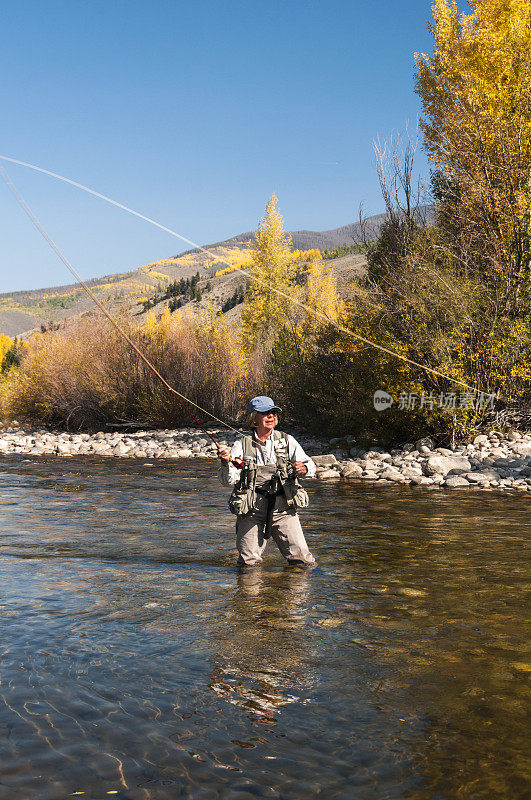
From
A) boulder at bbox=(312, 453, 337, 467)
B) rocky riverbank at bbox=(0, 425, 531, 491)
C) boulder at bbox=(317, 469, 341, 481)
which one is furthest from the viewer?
boulder at bbox=(312, 453, 337, 467)

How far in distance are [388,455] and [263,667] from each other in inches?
493

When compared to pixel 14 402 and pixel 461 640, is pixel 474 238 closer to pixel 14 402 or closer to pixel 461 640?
pixel 461 640

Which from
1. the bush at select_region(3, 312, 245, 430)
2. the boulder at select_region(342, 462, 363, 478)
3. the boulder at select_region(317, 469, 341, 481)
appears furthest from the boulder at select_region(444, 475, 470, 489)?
the bush at select_region(3, 312, 245, 430)

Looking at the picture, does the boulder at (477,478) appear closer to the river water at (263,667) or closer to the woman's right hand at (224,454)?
the river water at (263,667)

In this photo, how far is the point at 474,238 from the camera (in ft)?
56.0

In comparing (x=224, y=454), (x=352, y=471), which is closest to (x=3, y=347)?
(x=352, y=471)

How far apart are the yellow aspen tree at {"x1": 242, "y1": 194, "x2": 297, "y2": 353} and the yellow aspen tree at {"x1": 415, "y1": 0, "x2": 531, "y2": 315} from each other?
70.3 feet

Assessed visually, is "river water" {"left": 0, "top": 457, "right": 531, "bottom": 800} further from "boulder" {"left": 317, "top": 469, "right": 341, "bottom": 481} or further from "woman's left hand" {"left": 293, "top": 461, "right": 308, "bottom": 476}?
"boulder" {"left": 317, "top": 469, "right": 341, "bottom": 481}

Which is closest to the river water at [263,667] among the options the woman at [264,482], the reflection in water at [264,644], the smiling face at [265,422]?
the reflection in water at [264,644]

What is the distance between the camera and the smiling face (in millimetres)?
6509

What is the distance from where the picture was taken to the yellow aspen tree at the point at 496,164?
54.9 ft

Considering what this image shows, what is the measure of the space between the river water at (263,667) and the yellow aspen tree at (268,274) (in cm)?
3137

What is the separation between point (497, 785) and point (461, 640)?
1954 millimetres

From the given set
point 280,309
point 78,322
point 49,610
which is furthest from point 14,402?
point 49,610
